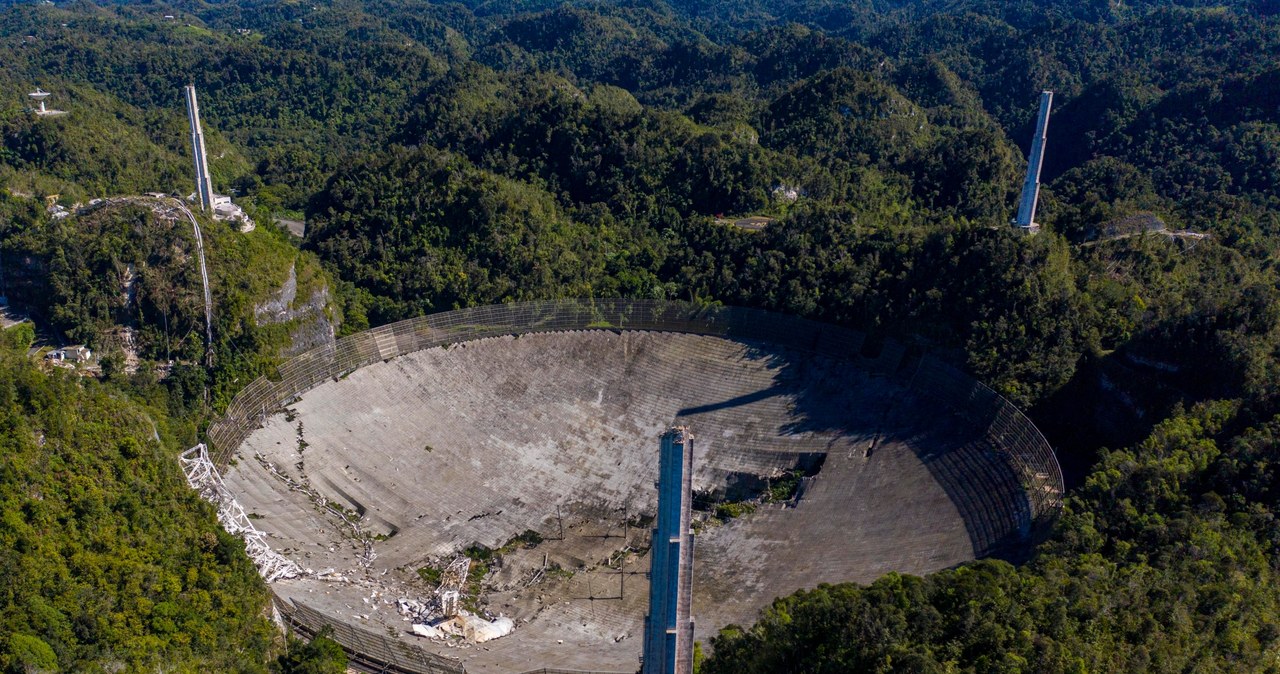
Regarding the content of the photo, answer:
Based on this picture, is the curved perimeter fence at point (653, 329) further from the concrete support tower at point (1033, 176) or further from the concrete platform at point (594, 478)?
the concrete support tower at point (1033, 176)

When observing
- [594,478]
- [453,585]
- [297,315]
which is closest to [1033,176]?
[594,478]

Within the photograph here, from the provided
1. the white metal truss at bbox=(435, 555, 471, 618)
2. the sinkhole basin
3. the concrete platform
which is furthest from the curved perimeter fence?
the white metal truss at bbox=(435, 555, 471, 618)

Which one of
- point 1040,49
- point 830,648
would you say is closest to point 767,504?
point 830,648

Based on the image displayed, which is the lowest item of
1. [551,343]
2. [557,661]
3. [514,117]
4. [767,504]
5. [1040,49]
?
[557,661]

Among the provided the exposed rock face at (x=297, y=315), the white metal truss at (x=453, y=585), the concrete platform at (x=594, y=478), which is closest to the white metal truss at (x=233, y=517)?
the concrete platform at (x=594, y=478)

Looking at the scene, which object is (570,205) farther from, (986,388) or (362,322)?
(986,388)

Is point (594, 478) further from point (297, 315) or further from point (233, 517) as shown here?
point (297, 315)
